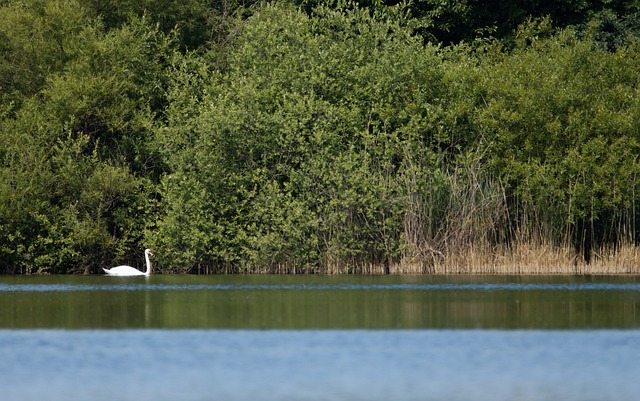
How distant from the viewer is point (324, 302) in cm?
2259

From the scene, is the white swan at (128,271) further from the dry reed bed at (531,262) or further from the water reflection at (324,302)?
the dry reed bed at (531,262)

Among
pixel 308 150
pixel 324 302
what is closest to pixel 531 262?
pixel 308 150

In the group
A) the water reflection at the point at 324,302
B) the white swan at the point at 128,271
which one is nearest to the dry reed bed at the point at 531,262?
the water reflection at the point at 324,302

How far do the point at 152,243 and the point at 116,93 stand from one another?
199 inches

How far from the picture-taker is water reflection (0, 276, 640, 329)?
19.0 m

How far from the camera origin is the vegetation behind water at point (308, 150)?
31.9 meters

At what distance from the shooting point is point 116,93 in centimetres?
3553

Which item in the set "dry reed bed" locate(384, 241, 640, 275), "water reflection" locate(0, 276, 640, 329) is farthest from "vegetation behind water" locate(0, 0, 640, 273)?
"water reflection" locate(0, 276, 640, 329)
